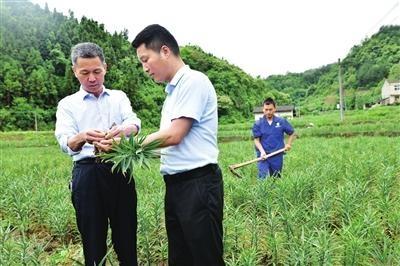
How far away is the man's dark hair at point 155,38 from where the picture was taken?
2.32 metres

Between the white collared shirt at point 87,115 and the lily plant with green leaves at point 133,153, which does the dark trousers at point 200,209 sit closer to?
the lily plant with green leaves at point 133,153

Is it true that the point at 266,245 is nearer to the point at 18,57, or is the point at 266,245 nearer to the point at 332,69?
the point at 18,57

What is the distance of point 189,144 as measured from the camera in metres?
2.36

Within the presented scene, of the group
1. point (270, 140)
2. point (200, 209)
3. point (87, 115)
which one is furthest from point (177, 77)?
point (270, 140)

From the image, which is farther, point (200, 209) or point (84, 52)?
point (84, 52)

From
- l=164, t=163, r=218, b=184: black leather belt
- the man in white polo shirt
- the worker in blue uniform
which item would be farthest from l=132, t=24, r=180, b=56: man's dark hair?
the worker in blue uniform

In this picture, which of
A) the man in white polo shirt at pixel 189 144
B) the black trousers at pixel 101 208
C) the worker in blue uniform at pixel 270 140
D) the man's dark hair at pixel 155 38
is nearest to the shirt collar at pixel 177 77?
the man in white polo shirt at pixel 189 144

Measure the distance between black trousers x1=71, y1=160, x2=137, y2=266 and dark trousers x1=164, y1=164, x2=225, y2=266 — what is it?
0.56 meters

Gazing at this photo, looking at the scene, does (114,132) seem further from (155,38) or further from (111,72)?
(111,72)

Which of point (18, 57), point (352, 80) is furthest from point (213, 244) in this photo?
point (352, 80)

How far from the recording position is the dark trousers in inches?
91.4

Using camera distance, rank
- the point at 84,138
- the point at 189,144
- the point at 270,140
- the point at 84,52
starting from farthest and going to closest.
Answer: the point at 270,140, the point at 84,52, the point at 84,138, the point at 189,144

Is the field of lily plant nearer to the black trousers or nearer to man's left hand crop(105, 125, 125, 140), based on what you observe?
the black trousers

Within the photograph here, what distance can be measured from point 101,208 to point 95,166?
0.29 metres
